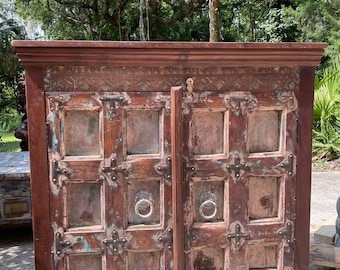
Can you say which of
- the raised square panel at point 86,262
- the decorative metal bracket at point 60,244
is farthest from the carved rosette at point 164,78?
the raised square panel at point 86,262

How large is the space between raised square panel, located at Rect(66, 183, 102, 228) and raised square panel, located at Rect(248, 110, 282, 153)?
0.90 metres

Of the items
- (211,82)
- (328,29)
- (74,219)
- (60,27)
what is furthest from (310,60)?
(60,27)

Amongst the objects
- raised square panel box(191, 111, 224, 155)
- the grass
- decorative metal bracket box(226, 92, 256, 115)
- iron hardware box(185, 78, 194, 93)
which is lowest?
the grass

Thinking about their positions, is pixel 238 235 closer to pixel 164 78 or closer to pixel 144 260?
pixel 144 260

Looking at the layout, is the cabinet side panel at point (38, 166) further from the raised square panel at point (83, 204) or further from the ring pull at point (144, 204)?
the ring pull at point (144, 204)

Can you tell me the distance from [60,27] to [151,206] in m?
13.2

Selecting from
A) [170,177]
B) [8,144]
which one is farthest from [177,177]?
[8,144]

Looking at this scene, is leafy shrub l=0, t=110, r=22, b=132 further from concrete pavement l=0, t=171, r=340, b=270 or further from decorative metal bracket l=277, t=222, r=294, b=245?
decorative metal bracket l=277, t=222, r=294, b=245

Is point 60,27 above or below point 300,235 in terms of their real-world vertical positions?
above

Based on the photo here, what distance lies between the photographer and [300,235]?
2.27 meters

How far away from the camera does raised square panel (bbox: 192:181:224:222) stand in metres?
2.16

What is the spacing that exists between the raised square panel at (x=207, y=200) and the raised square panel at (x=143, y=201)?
217 millimetres

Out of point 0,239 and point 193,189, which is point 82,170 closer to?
point 193,189

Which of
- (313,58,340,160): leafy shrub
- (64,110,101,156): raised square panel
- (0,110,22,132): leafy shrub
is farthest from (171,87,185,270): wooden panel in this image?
(0,110,22,132): leafy shrub
